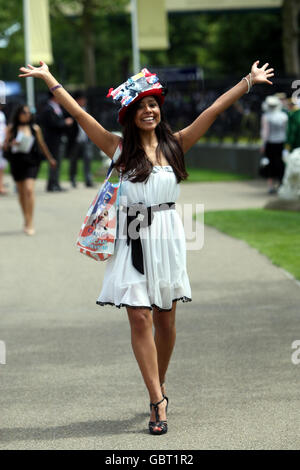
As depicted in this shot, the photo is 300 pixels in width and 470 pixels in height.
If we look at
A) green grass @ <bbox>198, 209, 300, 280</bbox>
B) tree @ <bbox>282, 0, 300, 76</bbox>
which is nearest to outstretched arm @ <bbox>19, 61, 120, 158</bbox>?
green grass @ <bbox>198, 209, 300, 280</bbox>

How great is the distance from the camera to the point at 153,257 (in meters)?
5.37

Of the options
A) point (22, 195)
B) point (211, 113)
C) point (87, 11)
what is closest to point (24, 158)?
point (22, 195)

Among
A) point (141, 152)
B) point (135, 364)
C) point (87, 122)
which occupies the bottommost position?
point (135, 364)

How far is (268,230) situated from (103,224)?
855 cm

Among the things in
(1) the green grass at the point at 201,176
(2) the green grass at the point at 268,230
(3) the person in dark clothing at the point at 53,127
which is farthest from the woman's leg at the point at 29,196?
(1) the green grass at the point at 201,176

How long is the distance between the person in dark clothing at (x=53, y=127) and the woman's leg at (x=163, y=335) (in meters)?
15.2

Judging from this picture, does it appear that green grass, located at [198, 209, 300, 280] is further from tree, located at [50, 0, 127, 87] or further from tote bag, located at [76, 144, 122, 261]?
tree, located at [50, 0, 127, 87]

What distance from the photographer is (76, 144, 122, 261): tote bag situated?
5.41m

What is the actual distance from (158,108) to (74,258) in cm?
654

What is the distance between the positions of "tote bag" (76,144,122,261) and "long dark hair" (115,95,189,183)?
8cm

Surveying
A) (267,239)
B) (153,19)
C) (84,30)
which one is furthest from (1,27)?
(267,239)

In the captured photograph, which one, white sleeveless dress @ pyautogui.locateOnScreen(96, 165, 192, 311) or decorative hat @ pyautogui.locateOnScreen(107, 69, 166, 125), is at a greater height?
decorative hat @ pyautogui.locateOnScreen(107, 69, 166, 125)

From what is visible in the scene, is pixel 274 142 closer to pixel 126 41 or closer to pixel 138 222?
pixel 138 222
